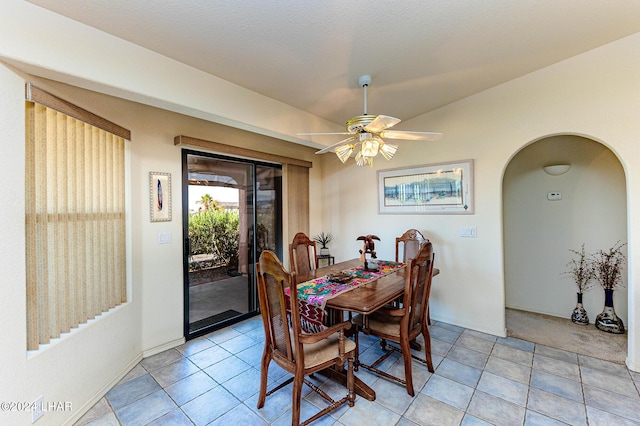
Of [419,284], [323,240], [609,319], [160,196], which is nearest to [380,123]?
[419,284]

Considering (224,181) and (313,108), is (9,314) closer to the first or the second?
(224,181)

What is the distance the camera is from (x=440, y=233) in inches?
140

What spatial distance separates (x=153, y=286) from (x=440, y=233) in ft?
11.3

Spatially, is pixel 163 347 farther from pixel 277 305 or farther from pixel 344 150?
pixel 344 150

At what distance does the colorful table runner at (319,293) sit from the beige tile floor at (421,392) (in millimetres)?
508

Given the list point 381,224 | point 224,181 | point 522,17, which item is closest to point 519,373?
point 381,224

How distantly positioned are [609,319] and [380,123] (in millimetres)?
3612

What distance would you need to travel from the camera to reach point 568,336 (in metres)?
3.07

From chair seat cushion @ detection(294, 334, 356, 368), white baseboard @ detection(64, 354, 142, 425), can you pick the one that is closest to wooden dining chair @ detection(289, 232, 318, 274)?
chair seat cushion @ detection(294, 334, 356, 368)

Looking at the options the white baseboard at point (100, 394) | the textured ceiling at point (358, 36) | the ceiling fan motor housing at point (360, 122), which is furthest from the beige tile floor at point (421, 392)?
the textured ceiling at point (358, 36)

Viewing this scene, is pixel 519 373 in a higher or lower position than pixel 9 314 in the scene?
lower

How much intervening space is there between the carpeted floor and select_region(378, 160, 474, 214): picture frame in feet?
5.16

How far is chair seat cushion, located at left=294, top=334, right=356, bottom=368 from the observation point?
1804mm

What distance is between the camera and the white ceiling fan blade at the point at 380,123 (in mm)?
2014
